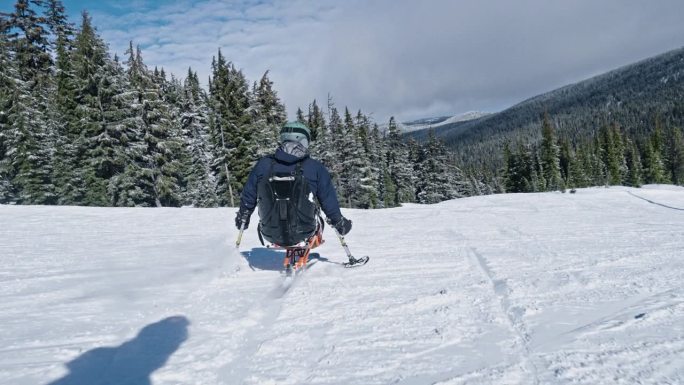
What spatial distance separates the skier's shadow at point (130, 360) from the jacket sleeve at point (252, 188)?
2515 mm

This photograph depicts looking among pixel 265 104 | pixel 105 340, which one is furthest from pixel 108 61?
pixel 105 340

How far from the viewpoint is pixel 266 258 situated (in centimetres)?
678

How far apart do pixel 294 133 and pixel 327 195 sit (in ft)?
3.32

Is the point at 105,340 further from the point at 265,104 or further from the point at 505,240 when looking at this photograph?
the point at 265,104

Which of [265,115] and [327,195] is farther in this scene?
Answer: [265,115]

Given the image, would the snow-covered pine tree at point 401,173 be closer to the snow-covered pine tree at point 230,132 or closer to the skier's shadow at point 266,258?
the snow-covered pine tree at point 230,132

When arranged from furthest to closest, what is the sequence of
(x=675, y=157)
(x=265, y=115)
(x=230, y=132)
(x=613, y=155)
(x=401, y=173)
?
(x=675, y=157)
(x=613, y=155)
(x=401, y=173)
(x=265, y=115)
(x=230, y=132)

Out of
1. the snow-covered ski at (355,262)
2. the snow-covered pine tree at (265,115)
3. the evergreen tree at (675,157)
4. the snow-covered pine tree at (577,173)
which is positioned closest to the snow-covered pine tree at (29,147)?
the snow-covered pine tree at (265,115)

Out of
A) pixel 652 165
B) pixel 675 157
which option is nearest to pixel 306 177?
pixel 652 165

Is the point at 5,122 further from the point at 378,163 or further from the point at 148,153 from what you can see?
the point at 378,163

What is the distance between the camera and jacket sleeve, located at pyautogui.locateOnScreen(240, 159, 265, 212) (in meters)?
5.61

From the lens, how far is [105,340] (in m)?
3.31

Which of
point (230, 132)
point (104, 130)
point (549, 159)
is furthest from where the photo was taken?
point (549, 159)

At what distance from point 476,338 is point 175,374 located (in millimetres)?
2235
